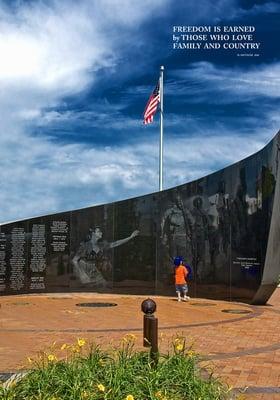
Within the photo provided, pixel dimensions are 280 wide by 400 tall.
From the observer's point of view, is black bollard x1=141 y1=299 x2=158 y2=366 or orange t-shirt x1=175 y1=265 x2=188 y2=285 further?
orange t-shirt x1=175 y1=265 x2=188 y2=285

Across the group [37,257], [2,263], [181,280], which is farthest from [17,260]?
[181,280]

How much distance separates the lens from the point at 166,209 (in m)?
17.2

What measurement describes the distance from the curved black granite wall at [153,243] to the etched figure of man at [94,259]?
0.11ft

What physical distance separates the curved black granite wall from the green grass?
954 centimetres

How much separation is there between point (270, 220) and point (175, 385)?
9.15 m

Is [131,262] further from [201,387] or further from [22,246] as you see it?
[201,387]

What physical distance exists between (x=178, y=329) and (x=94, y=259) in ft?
24.8

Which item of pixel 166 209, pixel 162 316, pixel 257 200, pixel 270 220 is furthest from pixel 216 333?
pixel 166 209

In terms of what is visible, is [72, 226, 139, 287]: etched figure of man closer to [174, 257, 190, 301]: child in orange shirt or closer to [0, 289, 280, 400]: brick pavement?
[0, 289, 280, 400]: brick pavement

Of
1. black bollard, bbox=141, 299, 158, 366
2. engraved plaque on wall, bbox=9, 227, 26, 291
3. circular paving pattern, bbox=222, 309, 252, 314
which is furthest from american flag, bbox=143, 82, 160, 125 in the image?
black bollard, bbox=141, 299, 158, 366

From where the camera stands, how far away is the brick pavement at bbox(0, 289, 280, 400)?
23.0 ft

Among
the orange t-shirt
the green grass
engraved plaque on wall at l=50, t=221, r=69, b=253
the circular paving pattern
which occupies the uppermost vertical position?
engraved plaque on wall at l=50, t=221, r=69, b=253

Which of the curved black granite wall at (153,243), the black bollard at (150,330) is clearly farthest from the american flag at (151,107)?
the black bollard at (150,330)

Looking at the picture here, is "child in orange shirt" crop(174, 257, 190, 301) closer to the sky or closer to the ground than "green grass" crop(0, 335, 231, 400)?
closer to the sky
